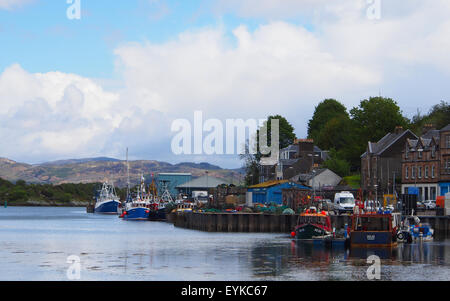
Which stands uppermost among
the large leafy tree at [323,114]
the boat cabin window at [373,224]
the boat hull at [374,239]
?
the large leafy tree at [323,114]

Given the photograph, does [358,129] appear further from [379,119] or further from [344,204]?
[344,204]

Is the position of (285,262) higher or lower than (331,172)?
lower

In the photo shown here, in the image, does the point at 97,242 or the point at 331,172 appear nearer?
the point at 97,242

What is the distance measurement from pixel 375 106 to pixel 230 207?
35560 millimetres

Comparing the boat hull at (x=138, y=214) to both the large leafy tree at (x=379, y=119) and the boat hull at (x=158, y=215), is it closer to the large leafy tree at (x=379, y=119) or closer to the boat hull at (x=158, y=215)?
the boat hull at (x=158, y=215)

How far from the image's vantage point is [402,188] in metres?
119

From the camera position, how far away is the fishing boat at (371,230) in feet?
213

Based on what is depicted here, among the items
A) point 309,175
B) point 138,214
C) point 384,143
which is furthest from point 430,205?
point 138,214

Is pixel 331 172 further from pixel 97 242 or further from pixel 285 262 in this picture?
pixel 285 262

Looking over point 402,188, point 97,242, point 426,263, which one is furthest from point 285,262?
point 402,188

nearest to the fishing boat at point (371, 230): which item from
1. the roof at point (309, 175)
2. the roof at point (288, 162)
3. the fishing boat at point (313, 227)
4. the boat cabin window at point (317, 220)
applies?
the fishing boat at point (313, 227)

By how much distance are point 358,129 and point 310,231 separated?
2839 inches

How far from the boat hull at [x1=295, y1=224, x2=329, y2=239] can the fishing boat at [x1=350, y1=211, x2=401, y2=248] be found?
28.7 ft
